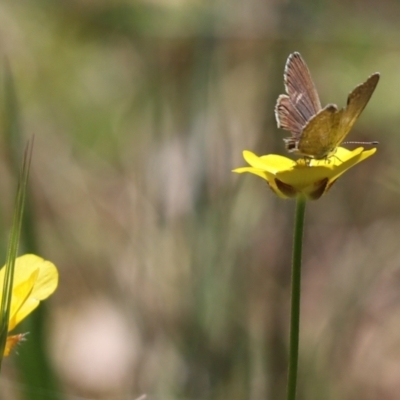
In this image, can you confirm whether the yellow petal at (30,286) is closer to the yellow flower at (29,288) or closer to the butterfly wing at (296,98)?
the yellow flower at (29,288)

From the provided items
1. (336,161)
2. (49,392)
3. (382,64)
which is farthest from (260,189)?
(336,161)

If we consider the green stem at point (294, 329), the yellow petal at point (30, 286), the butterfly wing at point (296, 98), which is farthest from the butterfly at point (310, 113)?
the yellow petal at point (30, 286)

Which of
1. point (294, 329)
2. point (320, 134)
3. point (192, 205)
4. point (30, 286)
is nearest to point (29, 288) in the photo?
point (30, 286)

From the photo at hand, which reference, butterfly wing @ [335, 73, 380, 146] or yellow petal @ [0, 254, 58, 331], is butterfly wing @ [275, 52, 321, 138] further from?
yellow petal @ [0, 254, 58, 331]

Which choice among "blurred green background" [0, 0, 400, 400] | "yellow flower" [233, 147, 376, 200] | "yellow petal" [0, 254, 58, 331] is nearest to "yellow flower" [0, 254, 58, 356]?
"yellow petal" [0, 254, 58, 331]

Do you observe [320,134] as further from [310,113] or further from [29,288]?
[29,288]
